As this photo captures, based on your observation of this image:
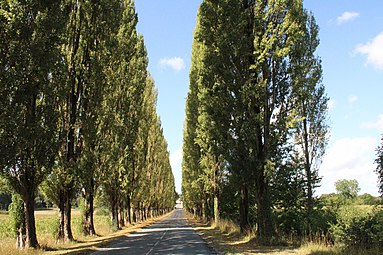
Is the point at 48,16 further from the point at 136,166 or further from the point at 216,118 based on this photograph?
the point at 136,166

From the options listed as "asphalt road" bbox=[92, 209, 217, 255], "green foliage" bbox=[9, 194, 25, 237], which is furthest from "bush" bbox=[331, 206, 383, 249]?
"green foliage" bbox=[9, 194, 25, 237]

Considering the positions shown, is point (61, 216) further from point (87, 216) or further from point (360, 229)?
point (360, 229)

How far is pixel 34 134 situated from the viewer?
14.9 meters

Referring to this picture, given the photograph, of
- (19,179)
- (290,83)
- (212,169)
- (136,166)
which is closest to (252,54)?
(290,83)

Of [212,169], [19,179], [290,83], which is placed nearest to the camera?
[19,179]

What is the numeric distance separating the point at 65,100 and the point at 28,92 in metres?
8.10

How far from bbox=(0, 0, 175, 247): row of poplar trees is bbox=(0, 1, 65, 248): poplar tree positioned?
34 millimetres

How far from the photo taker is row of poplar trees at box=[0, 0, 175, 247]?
13.0m

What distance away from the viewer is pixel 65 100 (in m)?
21.6

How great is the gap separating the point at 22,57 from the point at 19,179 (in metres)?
6.14

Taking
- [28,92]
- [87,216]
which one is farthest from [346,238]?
[87,216]

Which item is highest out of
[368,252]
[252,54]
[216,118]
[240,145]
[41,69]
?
[252,54]

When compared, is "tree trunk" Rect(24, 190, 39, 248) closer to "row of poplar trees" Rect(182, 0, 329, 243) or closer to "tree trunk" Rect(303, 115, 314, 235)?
"row of poplar trees" Rect(182, 0, 329, 243)

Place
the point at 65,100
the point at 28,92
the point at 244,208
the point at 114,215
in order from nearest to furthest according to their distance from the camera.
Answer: the point at 28,92 < the point at 65,100 < the point at 244,208 < the point at 114,215
